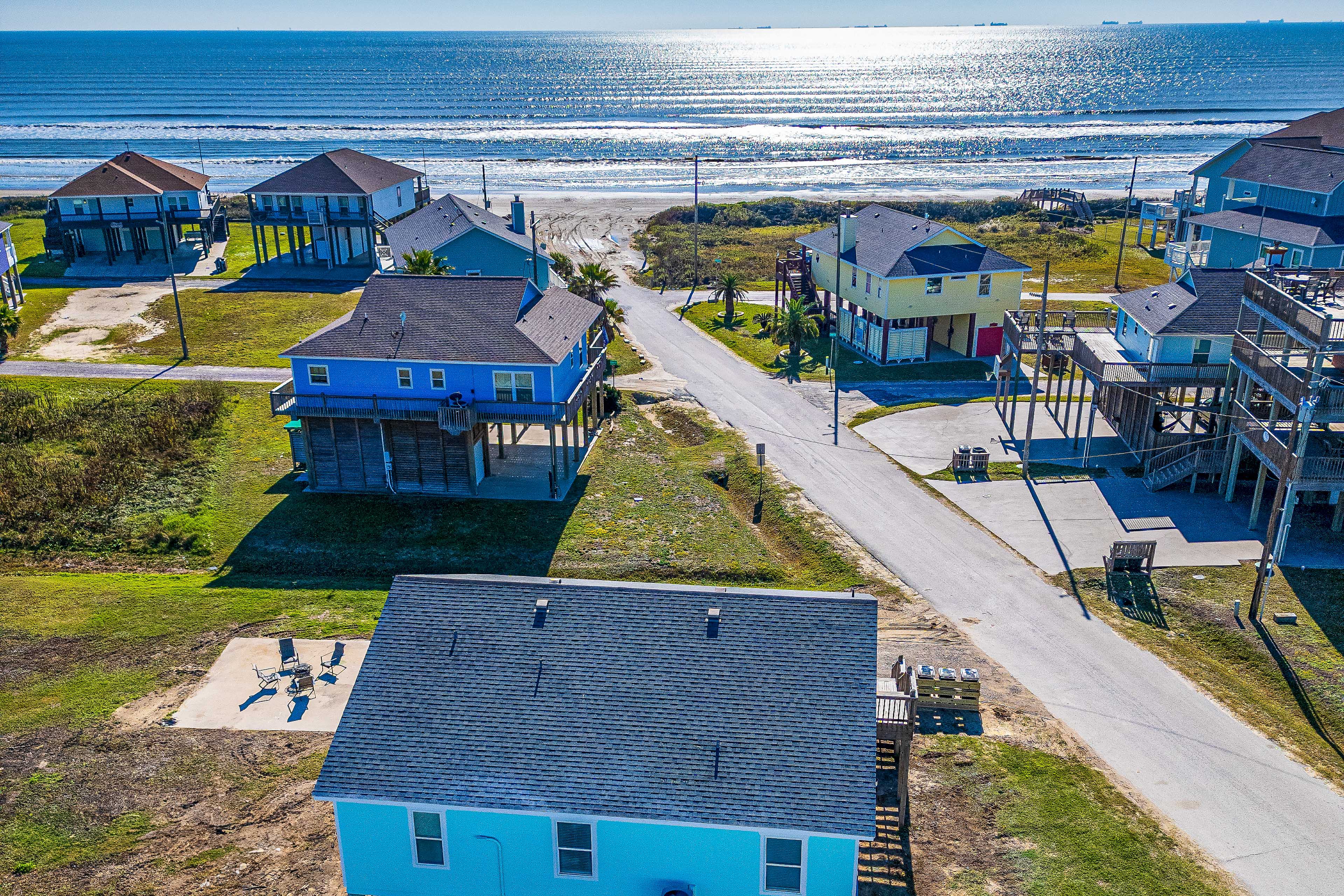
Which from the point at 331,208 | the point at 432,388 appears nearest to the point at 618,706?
the point at 432,388

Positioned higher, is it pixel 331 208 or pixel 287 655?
pixel 331 208

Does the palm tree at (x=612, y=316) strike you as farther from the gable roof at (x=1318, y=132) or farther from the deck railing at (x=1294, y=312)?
the gable roof at (x=1318, y=132)

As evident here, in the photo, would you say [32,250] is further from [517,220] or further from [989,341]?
[989,341]

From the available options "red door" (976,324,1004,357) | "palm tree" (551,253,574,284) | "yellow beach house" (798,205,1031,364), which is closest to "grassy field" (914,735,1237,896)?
"yellow beach house" (798,205,1031,364)

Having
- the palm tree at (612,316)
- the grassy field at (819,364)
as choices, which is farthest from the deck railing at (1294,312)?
the palm tree at (612,316)

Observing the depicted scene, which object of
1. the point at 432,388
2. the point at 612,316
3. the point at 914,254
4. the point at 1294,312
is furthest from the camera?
the point at 612,316

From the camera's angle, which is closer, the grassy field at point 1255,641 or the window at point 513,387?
the grassy field at point 1255,641

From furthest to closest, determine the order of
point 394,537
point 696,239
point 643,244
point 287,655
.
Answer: point 643,244, point 696,239, point 394,537, point 287,655

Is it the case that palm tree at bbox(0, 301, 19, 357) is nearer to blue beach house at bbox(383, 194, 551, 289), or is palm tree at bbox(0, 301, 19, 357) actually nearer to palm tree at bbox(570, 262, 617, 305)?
blue beach house at bbox(383, 194, 551, 289)
